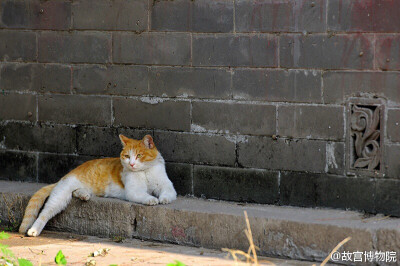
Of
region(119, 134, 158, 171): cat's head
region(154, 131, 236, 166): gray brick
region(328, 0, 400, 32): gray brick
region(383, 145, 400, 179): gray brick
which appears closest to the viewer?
region(328, 0, 400, 32): gray brick

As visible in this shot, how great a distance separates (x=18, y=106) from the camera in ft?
26.5

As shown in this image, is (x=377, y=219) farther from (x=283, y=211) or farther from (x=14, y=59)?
(x=14, y=59)

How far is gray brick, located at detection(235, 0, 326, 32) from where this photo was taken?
6.46m

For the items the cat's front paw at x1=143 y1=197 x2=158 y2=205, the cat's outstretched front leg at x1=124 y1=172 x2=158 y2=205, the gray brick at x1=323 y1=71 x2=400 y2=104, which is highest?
the gray brick at x1=323 y1=71 x2=400 y2=104

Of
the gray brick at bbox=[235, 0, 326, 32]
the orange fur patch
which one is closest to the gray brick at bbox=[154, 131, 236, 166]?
the orange fur patch

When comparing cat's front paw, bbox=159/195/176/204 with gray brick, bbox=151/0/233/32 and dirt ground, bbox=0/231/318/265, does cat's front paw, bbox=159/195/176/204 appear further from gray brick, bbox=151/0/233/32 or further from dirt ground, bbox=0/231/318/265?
gray brick, bbox=151/0/233/32

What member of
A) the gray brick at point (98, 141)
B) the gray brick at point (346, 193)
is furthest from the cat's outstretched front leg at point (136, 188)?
the gray brick at point (346, 193)

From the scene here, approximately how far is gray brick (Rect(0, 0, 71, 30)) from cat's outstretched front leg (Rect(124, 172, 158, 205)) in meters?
1.89

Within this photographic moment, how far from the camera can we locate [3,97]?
26.8ft

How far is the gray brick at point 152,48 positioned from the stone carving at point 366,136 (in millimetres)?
1806

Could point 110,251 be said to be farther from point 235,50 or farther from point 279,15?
point 279,15

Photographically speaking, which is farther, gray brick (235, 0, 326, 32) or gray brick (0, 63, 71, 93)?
gray brick (0, 63, 71, 93)

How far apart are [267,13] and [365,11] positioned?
36.9 inches

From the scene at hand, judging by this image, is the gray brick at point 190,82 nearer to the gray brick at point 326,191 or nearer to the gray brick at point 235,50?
the gray brick at point 235,50
